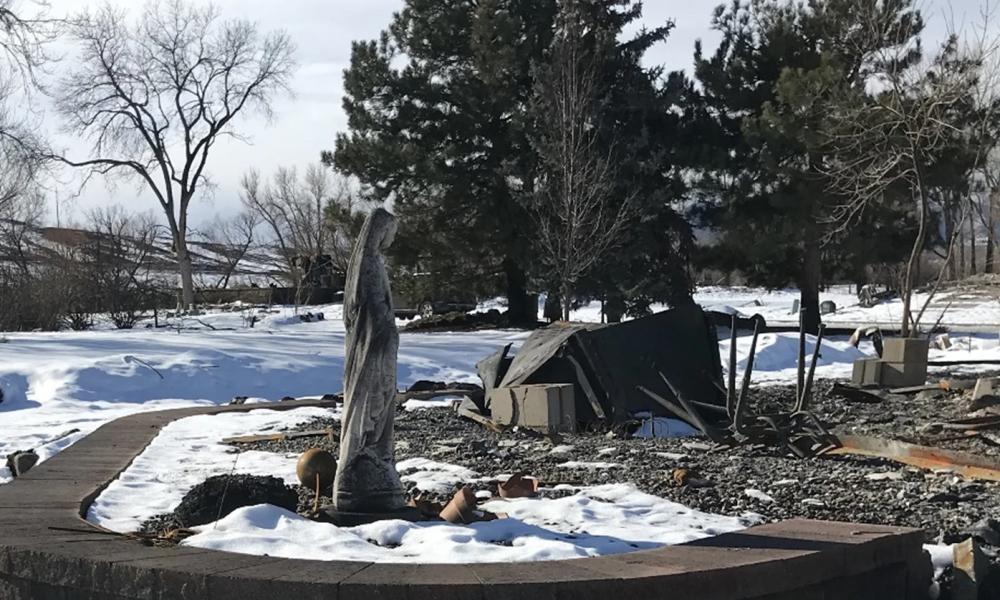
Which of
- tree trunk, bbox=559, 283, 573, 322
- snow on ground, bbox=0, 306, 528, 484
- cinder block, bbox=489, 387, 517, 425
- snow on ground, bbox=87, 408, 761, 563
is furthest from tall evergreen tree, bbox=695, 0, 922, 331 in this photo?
snow on ground, bbox=87, 408, 761, 563

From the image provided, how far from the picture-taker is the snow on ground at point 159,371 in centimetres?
1345

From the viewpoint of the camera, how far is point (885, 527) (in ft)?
16.6

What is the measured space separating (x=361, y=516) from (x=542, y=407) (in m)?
4.64

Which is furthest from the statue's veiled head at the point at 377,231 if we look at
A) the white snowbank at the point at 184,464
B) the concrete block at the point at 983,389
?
the concrete block at the point at 983,389

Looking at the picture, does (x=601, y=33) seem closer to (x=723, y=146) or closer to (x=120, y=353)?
(x=723, y=146)

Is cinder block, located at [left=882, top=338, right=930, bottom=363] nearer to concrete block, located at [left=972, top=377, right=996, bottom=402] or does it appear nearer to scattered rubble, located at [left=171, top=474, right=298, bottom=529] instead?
concrete block, located at [left=972, top=377, right=996, bottom=402]

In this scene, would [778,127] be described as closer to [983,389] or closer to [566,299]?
[566,299]

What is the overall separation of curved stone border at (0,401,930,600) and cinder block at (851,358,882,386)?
9426 mm

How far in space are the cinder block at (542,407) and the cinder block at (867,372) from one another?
5.44 meters

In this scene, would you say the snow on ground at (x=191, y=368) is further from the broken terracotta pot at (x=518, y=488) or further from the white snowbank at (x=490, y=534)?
the white snowbank at (x=490, y=534)

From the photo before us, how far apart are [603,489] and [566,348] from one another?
14.7ft

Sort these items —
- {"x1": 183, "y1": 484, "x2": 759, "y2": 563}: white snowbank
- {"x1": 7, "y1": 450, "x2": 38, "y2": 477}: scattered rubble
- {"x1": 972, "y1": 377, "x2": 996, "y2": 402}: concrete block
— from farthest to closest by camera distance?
{"x1": 972, "y1": 377, "x2": 996, "y2": 402}: concrete block → {"x1": 7, "y1": 450, "x2": 38, "y2": 477}: scattered rubble → {"x1": 183, "y1": 484, "x2": 759, "y2": 563}: white snowbank

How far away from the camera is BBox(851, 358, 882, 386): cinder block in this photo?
14.0 m

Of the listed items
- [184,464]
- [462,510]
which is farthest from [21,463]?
[462,510]
